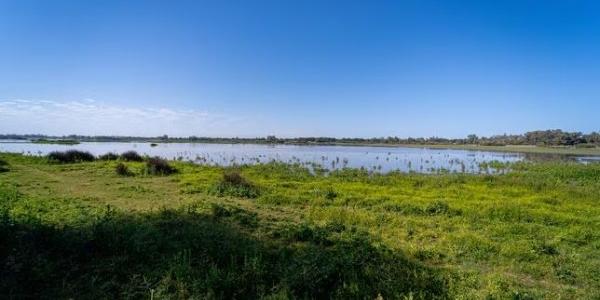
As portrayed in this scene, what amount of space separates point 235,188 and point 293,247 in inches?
320

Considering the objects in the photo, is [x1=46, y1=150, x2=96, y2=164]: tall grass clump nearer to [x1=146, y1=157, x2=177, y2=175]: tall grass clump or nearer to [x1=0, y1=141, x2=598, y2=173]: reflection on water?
[x1=146, y1=157, x2=177, y2=175]: tall grass clump

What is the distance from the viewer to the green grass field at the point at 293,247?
6.16 m

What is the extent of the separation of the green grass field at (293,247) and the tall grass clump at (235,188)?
1.05 ft

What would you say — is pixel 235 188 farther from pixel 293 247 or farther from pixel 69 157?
pixel 69 157

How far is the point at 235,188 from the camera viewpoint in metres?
16.1

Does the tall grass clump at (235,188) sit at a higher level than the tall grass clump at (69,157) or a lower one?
lower

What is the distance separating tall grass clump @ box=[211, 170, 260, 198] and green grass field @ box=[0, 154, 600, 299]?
1.05 feet

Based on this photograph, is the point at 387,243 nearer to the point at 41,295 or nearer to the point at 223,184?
the point at 41,295

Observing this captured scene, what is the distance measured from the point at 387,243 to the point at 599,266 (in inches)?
174

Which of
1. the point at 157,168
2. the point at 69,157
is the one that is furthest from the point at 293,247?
the point at 69,157

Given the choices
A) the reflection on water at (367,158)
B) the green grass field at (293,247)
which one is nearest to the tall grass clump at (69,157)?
the reflection on water at (367,158)

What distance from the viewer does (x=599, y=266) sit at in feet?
25.3

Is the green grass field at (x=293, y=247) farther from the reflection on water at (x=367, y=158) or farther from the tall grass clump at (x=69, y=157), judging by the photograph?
the reflection on water at (x=367, y=158)

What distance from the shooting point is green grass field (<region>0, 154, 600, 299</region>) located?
6156mm
